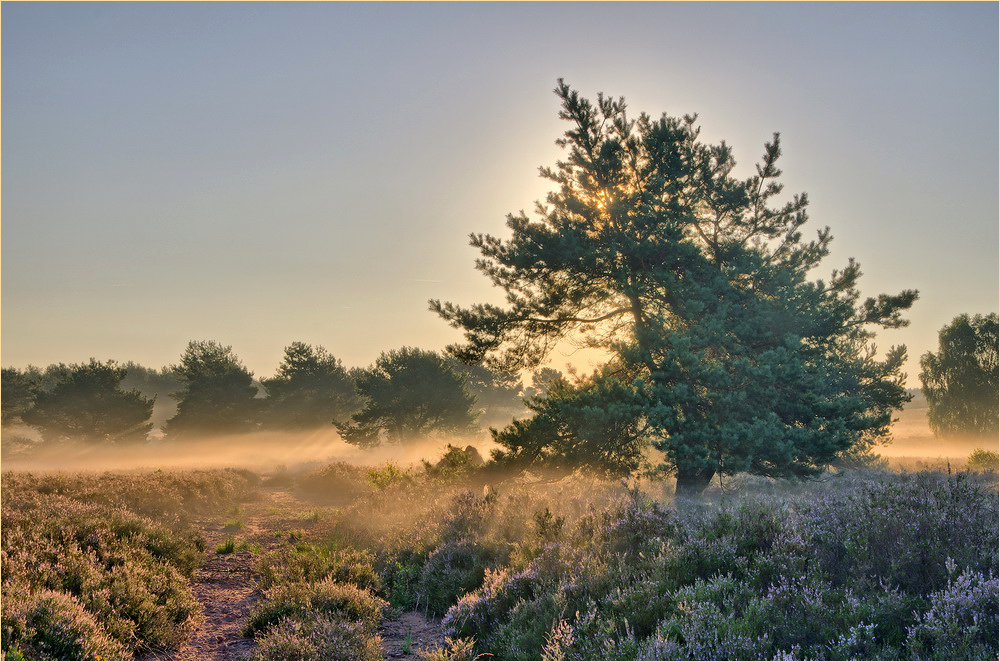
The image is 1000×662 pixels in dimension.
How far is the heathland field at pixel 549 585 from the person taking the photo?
4.84 m

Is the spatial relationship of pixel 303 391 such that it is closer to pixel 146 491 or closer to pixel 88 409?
pixel 88 409

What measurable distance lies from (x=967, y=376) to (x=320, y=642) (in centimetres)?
4272

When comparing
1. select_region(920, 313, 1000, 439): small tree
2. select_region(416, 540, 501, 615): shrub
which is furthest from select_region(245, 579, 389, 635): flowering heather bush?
select_region(920, 313, 1000, 439): small tree

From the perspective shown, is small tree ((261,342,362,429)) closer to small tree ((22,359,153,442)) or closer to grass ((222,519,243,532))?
Result: small tree ((22,359,153,442))

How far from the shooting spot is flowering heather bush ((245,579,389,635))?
284 inches

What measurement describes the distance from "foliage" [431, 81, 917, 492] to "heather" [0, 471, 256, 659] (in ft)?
29.8

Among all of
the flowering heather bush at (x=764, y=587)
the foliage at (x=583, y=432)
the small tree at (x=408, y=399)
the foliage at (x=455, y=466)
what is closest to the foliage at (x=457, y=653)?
the flowering heather bush at (x=764, y=587)

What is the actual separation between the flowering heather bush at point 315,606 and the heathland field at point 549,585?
30 millimetres

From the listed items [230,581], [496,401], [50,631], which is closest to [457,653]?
[50,631]

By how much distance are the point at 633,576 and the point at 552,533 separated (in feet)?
8.14

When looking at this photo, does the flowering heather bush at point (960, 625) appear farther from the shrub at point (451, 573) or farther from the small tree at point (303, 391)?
the small tree at point (303, 391)

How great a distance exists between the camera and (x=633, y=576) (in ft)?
21.0

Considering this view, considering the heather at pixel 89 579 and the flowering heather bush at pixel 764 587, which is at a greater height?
the flowering heather bush at pixel 764 587

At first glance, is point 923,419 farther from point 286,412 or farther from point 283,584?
point 283,584
